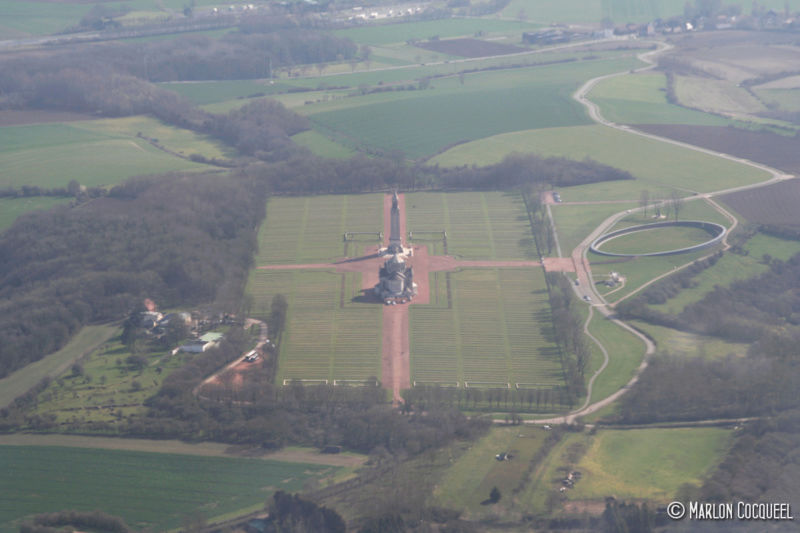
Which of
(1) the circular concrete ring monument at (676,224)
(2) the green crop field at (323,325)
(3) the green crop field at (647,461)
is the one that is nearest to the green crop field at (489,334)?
(2) the green crop field at (323,325)

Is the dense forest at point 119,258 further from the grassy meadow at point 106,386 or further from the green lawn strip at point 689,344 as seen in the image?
the green lawn strip at point 689,344

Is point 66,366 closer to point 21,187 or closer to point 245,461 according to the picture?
point 245,461

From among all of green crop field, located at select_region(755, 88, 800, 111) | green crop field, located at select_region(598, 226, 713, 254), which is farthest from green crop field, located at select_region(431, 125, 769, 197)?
green crop field, located at select_region(755, 88, 800, 111)

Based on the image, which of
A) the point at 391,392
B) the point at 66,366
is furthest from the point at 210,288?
the point at 391,392

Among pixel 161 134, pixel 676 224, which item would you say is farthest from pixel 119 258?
pixel 676 224

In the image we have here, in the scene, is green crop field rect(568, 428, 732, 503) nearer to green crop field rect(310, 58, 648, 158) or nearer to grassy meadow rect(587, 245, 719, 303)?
grassy meadow rect(587, 245, 719, 303)
